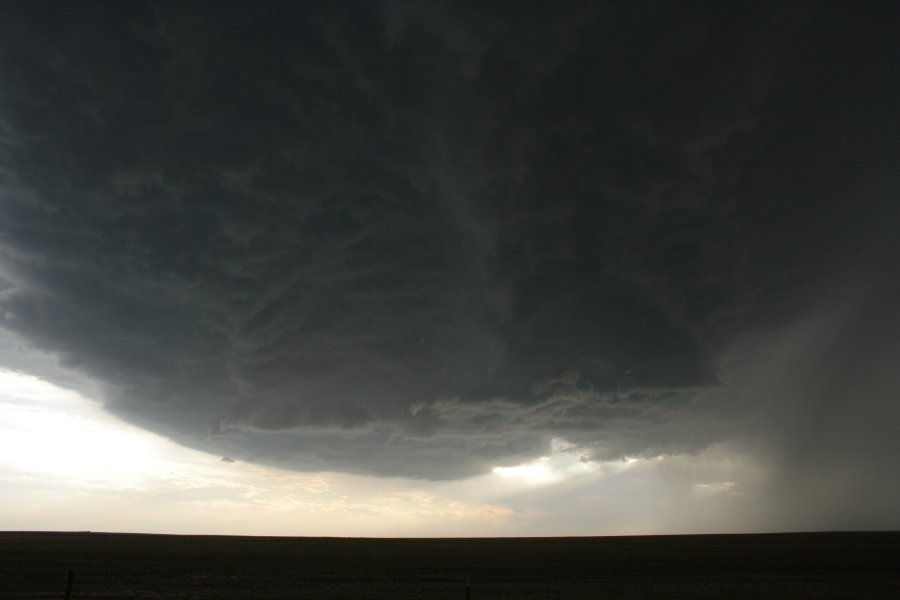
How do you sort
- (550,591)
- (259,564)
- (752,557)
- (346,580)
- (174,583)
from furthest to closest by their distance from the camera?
1. (752,557)
2. (259,564)
3. (346,580)
4. (174,583)
5. (550,591)

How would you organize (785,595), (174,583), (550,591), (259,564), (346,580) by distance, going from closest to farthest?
(785,595) → (550,591) → (174,583) → (346,580) → (259,564)

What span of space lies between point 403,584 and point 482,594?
7519 mm

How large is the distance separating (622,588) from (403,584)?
48.7ft

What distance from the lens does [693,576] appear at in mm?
43719

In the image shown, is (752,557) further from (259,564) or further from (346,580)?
(259,564)

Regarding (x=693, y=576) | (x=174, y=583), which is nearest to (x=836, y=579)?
(x=693, y=576)

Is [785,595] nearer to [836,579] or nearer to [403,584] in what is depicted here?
[836,579]

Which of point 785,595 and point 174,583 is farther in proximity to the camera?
point 174,583

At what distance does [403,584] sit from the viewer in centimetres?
3931

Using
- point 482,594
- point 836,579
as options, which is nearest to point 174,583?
point 482,594

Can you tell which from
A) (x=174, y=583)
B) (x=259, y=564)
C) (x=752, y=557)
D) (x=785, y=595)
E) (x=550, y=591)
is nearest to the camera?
(x=785, y=595)

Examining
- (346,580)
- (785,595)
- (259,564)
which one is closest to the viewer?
(785,595)

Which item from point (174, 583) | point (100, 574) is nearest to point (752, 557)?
point (174, 583)

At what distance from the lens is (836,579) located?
40438 millimetres
